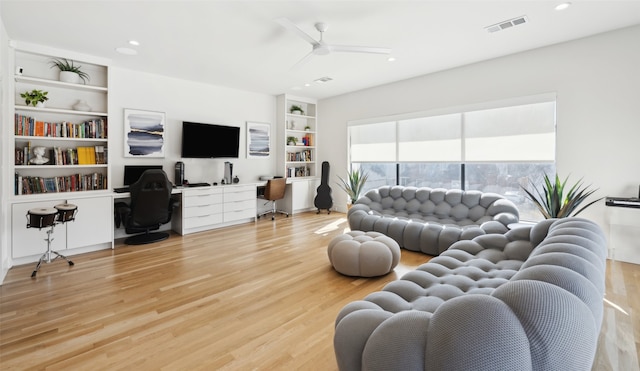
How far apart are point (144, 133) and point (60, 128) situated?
1.14m

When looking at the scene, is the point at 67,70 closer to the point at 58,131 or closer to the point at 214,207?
the point at 58,131

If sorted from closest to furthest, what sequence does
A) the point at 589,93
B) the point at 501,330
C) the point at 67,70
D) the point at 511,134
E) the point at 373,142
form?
the point at 501,330 → the point at 589,93 → the point at 67,70 → the point at 511,134 → the point at 373,142

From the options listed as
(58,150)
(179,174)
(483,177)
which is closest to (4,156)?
(58,150)

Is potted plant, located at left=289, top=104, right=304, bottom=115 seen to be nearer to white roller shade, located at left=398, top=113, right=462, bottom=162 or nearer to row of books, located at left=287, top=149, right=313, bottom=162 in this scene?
row of books, located at left=287, top=149, right=313, bottom=162

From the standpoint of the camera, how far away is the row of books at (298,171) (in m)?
7.09

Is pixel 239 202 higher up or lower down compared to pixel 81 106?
lower down

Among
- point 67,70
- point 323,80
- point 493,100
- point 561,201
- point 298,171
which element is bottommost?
point 561,201

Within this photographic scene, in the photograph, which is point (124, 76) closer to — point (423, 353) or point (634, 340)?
point (423, 353)

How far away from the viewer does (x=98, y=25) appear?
11.0 ft

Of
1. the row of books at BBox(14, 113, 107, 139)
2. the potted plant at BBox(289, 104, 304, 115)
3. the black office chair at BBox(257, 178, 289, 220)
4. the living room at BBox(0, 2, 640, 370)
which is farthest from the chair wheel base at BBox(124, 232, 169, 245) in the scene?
the potted plant at BBox(289, 104, 304, 115)

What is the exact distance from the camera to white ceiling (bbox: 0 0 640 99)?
119 inches

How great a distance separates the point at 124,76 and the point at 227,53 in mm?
1969

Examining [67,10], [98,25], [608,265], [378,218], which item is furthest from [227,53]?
[608,265]

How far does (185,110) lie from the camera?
5.56 meters
